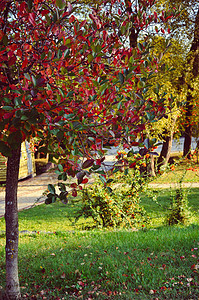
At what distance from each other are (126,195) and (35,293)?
276cm

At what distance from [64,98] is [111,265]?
2.48 m

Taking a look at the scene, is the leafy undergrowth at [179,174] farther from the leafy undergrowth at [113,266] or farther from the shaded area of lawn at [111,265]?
the leafy undergrowth at [113,266]

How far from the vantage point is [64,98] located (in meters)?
1.92

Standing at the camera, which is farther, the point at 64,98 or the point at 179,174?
the point at 179,174

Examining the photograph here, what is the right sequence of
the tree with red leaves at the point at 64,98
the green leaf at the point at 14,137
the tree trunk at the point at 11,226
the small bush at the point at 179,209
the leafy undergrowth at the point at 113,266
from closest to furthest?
the tree with red leaves at the point at 64,98
the green leaf at the point at 14,137
the tree trunk at the point at 11,226
the leafy undergrowth at the point at 113,266
the small bush at the point at 179,209

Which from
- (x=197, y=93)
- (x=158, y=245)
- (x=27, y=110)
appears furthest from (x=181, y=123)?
(x=27, y=110)

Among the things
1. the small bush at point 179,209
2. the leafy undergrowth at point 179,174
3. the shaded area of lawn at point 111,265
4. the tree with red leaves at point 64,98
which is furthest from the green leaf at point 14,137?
the small bush at point 179,209

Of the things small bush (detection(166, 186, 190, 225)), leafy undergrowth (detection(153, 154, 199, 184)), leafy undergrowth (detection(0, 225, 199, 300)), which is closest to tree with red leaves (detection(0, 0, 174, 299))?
leafy undergrowth (detection(0, 225, 199, 300))

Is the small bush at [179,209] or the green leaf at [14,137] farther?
the small bush at [179,209]

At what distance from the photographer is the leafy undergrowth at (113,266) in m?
3.24

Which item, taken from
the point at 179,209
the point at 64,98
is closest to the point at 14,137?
the point at 64,98

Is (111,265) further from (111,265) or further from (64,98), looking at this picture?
(64,98)

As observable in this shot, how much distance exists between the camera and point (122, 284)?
3.35m

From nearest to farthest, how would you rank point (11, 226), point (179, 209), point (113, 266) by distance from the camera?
point (11, 226), point (113, 266), point (179, 209)
